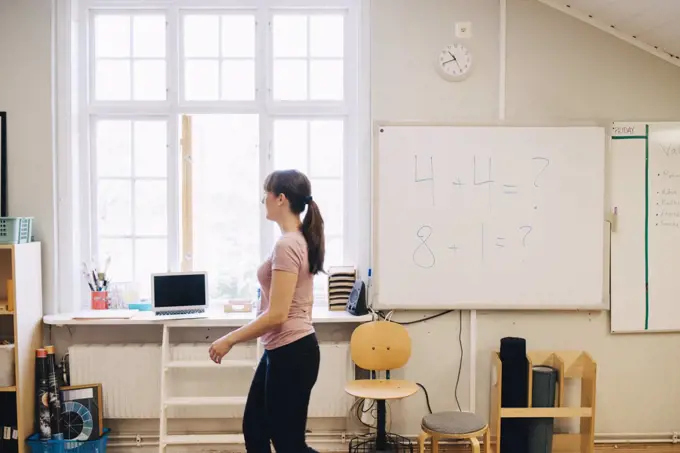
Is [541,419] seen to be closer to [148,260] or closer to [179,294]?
Result: [179,294]

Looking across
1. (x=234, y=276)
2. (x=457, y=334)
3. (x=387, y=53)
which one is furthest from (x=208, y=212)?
(x=457, y=334)

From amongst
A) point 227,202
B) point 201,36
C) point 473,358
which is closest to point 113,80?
point 201,36

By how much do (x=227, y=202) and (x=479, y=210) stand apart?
1.51 m

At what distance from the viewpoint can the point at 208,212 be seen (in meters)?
3.54

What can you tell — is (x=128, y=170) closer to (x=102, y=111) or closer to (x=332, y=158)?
(x=102, y=111)

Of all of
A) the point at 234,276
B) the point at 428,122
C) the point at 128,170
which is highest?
the point at 428,122

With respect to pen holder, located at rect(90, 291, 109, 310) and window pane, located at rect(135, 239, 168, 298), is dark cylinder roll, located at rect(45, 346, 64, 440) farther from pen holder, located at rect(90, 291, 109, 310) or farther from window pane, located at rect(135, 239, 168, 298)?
window pane, located at rect(135, 239, 168, 298)

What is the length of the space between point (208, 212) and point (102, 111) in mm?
868

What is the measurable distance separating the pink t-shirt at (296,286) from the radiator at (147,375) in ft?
3.69

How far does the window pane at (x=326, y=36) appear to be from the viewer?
3.51 metres

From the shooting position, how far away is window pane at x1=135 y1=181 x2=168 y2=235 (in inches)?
138

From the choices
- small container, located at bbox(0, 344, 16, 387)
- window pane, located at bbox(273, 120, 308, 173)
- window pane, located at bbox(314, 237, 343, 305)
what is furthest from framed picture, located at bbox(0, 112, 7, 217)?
window pane, located at bbox(314, 237, 343, 305)

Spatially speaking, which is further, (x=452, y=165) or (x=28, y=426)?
(x=452, y=165)

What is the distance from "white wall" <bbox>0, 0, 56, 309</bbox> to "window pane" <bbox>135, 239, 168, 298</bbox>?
1.56ft
